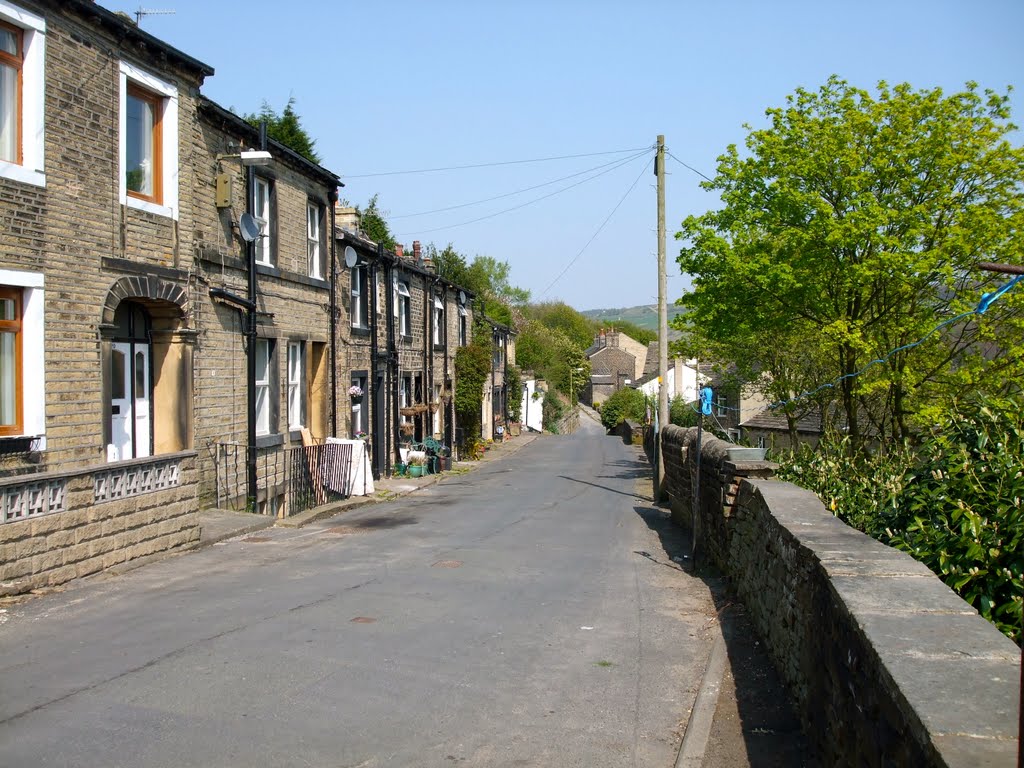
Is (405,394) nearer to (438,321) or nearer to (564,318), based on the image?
(438,321)

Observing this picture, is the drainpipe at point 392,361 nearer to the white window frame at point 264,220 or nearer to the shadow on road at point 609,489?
the shadow on road at point 609,489

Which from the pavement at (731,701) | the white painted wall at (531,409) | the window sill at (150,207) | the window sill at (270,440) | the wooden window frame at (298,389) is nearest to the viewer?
the pavement at (731,701)

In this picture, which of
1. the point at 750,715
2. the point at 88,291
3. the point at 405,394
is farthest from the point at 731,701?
the point at 405,394

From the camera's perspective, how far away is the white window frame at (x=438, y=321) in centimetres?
3369

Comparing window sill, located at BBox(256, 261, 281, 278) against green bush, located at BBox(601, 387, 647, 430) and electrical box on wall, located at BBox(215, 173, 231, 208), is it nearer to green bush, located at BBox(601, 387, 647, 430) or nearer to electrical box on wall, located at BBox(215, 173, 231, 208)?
electrical box on wall, located at BBox(215, 173, 231, 208)

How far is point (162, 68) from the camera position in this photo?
533 inches

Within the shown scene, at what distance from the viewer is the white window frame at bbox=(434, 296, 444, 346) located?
33688mm

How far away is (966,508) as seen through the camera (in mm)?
5336

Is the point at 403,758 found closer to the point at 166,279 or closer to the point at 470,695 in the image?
the point at 470,695

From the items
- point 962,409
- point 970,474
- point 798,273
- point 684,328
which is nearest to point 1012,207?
point 798,273

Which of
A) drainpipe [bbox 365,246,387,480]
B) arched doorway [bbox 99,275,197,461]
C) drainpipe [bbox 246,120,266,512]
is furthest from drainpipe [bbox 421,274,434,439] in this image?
arched doorway [bbox 99,275,197,461]

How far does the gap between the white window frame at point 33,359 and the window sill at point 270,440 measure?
6112mm

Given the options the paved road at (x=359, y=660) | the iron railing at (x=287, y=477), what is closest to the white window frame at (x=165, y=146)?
the iron railing at (x=287, y=477)

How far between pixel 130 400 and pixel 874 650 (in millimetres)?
12343
